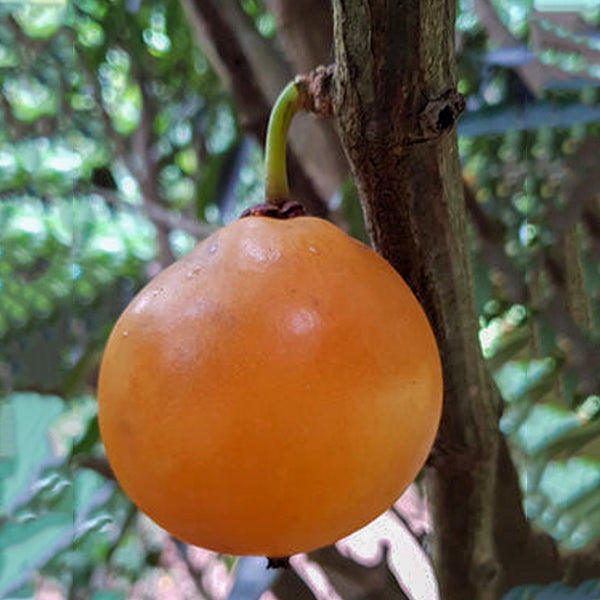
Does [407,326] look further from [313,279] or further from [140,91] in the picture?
[140,91]

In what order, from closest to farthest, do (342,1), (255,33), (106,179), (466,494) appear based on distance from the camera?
(342,1), (466,494), (255,33), (106,179)

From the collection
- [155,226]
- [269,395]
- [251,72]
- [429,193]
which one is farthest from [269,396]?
[155,226]

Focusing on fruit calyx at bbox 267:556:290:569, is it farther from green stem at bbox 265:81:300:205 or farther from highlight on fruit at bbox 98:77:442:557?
green stem at bbox 265:81:300:205

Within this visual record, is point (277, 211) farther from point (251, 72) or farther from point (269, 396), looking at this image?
point (251, 72)

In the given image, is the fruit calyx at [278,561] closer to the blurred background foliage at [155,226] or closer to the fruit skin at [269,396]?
the fruit skin at [269,396]

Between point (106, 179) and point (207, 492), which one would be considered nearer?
point (207, 492)

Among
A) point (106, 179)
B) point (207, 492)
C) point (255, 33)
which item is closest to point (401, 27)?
point (207, 492)
